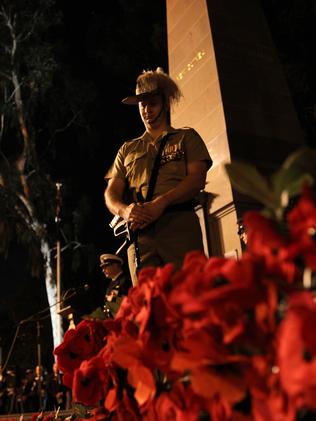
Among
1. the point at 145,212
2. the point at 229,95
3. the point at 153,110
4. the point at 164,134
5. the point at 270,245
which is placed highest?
the point at 229,95

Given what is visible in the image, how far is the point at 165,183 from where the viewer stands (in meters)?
2.36

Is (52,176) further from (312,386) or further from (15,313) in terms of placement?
(312,386)

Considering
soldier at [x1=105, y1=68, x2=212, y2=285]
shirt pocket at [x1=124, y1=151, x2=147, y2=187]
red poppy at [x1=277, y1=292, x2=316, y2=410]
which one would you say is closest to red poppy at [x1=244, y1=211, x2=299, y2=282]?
red poppy at [x1=277, y1=292, x2=316, y2=410]

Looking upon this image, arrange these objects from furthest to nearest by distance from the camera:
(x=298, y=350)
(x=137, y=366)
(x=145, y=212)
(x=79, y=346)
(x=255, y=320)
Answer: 1. (x=145, y=212)
2. (x=79, y=346)
3. (x=137, y=366)
4. (x=255, y=320)
5. (x=298, y=350)

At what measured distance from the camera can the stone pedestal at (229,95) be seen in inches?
167

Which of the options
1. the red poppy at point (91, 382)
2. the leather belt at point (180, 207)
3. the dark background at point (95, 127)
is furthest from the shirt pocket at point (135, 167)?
the dark background at point (95, 127)

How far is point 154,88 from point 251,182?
189 centimetres

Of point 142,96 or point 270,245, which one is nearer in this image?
point 270,245

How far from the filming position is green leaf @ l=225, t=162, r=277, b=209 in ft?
2.31

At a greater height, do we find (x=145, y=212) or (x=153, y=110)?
(x=153, y=110)

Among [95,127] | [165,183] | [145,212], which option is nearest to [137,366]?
[145,212]

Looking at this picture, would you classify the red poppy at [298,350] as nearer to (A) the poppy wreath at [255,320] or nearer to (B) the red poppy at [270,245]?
(A) the poppy wreath at [255,320]

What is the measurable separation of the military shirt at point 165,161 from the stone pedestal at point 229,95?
5.33ft

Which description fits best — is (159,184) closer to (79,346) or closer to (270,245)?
(79,346)
